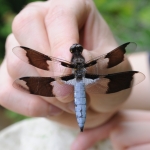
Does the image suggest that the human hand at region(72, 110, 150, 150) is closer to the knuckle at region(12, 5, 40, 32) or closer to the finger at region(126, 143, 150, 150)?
the finger at region(126, 143, 150, 150)

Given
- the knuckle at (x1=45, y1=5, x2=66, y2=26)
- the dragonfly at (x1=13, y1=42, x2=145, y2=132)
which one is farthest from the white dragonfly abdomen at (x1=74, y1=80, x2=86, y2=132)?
the knuckle at (x1=45, y1=5, x2=66, y2=26)

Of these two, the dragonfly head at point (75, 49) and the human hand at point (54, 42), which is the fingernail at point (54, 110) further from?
the dragonfly head at point (75, 49)

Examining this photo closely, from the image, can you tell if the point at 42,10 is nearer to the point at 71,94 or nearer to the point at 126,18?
the point at 71,94

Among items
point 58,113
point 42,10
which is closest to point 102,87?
point 58,113

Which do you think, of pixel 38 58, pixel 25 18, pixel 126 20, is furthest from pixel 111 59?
pixel 126 20

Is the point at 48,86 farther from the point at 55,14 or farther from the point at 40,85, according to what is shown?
the point at 55,14

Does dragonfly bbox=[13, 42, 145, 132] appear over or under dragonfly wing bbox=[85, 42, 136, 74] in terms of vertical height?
under

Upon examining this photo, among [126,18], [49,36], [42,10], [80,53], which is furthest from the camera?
[126,18]
